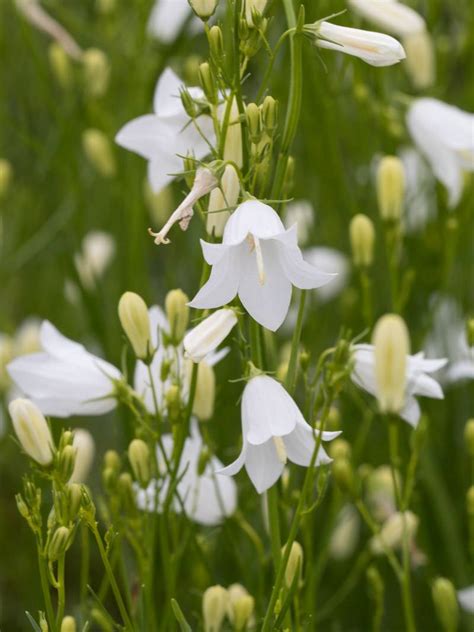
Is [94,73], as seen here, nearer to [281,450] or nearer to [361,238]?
[361,238]

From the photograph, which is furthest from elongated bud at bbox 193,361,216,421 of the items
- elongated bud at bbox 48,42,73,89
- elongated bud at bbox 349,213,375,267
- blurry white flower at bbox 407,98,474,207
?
elongated bud at bbox 48,42,73,89

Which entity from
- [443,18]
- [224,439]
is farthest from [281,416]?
Answer: [443,18]

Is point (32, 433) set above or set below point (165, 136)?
below

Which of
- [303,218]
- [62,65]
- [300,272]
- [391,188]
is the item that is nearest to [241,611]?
[300,272]

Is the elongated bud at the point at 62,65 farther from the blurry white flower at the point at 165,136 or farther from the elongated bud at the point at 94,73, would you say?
the blurry white flower at the point at 165,136

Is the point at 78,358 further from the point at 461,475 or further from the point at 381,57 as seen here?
the point at 461,475

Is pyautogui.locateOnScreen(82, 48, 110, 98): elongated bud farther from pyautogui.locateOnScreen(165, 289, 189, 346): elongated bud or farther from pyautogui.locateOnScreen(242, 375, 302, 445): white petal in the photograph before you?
pyautogui.locateOnScreen(242, 375, 302, 445): white petal
